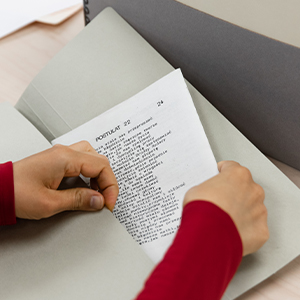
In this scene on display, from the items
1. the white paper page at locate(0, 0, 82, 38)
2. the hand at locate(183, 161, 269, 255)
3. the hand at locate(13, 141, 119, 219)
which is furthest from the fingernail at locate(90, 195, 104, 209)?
the white paper page at locate(0, 0, 82, 38)

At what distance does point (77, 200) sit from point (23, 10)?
0.57 meters

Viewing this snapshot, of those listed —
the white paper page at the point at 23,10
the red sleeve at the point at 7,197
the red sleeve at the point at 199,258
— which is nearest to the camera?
the red sleeve at the point at 199,258

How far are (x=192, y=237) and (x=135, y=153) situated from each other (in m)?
0.18

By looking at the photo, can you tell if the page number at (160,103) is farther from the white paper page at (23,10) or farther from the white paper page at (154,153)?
the white paper page at (23,10)

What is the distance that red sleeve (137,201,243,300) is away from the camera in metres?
0.26

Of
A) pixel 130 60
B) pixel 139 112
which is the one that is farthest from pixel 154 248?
pixel 130 60

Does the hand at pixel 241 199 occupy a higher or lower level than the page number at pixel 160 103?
lower

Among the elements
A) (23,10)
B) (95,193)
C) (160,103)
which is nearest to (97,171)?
(95,193)

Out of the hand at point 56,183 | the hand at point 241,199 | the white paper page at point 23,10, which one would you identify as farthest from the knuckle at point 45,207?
the white paper page at point 23,10

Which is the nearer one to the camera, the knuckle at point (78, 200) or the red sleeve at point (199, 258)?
the red sleeve at point (199, 258)

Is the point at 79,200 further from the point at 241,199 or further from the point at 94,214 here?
the point at 241,199

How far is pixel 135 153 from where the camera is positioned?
0.44 meters

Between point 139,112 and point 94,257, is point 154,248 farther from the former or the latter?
point 139,112

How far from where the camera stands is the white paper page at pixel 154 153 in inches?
15.7
